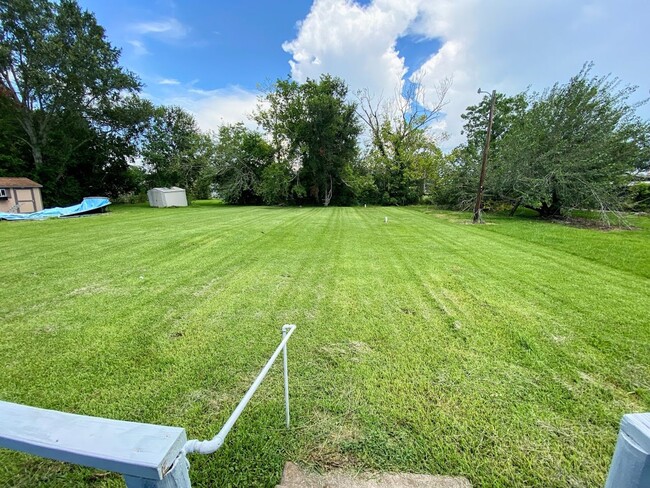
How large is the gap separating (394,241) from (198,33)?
51.7 ft

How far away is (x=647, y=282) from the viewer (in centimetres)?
443

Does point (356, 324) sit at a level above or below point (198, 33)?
below

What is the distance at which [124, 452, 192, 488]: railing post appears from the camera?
0.61m

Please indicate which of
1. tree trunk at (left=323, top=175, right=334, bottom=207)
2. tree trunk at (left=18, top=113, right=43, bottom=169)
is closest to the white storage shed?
tree trunk at (left=18, top=113, right=43, bottom=169)

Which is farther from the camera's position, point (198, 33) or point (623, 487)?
point (198, 33)

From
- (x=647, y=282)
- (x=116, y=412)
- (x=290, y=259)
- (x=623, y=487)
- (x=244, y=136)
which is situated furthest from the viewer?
(x=244, y=136)

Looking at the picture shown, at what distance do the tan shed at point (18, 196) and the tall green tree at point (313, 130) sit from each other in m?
15.6

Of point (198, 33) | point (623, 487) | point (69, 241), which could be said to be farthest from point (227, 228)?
point (198, 33)

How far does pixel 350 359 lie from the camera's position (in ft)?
8.30

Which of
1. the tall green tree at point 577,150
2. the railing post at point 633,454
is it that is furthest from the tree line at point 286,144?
the railing post at point 633,454

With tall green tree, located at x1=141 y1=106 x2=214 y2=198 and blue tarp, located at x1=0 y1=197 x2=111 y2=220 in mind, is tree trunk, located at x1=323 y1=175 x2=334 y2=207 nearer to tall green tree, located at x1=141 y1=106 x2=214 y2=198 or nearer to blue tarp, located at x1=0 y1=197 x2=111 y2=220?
tall green tree, located at x1=141 y1=106 x2=214 y2=198

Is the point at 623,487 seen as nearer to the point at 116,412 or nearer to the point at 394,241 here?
the point at 116,412

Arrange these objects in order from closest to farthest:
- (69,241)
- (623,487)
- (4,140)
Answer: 1. (623,487)
2. (69,241)
3. (4,140)

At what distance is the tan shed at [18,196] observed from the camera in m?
14.6
